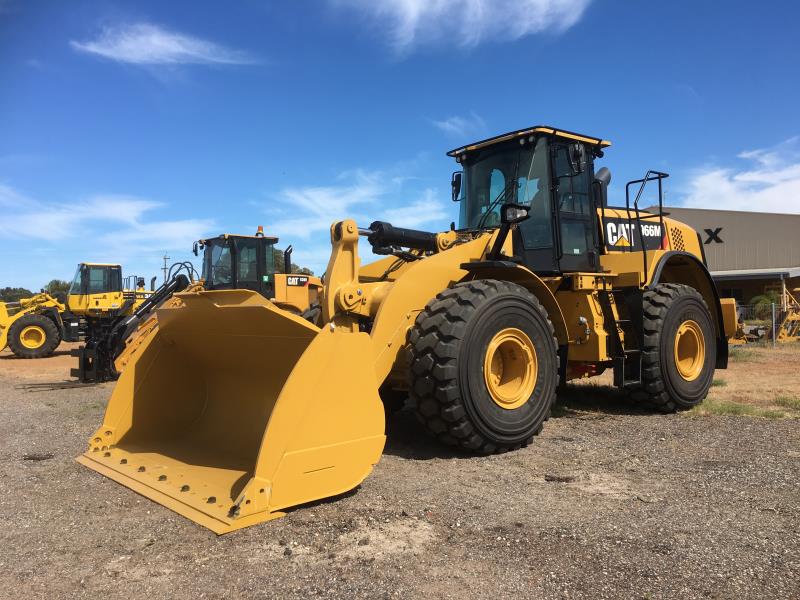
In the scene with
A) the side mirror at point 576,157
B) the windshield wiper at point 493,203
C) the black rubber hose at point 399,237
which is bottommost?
the black rubber hose at point 399,237

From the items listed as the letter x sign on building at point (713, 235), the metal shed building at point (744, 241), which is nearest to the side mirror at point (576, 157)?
the metal shed building at point (744, 241)

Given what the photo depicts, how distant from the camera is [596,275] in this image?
672 cm

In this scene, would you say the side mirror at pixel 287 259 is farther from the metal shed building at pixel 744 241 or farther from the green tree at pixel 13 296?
the metal shed building at pixel 744 241

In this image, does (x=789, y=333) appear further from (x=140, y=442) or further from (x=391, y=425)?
(x=140, y=442)

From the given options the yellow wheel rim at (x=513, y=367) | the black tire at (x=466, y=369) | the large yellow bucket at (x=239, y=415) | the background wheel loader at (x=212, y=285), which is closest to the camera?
the large yellow bucket at (x=239, y=415)

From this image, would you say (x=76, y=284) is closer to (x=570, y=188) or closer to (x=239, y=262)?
(x=239, y=262)

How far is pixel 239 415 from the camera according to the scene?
5035mm

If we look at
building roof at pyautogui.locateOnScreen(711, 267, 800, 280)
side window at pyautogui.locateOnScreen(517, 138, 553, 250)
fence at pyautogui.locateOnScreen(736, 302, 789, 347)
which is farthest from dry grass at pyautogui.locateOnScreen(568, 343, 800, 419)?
building roof at pyautogui.locateOnScreen(711, 267, 800, 280)

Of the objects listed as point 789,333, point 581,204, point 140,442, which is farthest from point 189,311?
point 789,333

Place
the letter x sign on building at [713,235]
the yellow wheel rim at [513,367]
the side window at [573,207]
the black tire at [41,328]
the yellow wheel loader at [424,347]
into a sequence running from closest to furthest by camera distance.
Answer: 1. the yellow wheel loader at [424,347]
2. the yellow wheel rim at [513,367]
3. the side window at [573,207]
4. the black tire at [41,328]
5. the letter x sign on building at [713,235]

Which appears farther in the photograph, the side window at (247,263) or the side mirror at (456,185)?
the side window at (247,263)

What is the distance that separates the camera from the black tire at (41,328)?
754 inches

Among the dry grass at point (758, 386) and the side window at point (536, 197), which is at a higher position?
the side window at point (536, 197)

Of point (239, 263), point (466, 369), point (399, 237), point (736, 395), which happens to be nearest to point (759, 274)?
point (736, 395)
